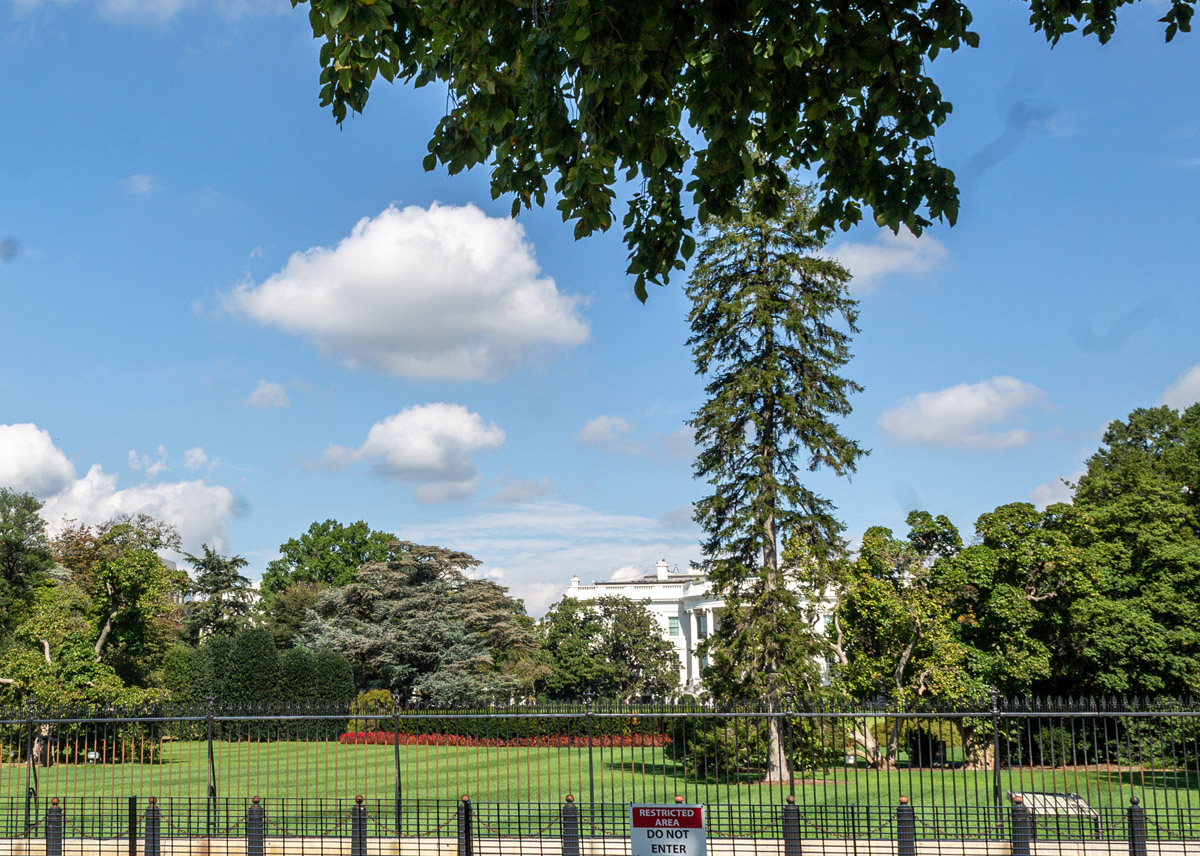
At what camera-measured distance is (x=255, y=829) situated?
444 inches

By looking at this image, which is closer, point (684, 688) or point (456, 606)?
point (456, 606)

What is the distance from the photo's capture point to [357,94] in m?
7.14

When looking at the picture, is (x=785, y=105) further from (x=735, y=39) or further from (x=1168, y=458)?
(x=1168, y=458)

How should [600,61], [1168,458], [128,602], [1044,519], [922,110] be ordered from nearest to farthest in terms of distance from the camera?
[600,61] < [922,110] < [1044,519] < [128,602] < [1168,458]

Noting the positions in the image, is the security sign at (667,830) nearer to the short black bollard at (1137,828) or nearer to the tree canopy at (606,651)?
the short black bollard at (1137,828)

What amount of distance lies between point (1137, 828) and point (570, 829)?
618 centimetres

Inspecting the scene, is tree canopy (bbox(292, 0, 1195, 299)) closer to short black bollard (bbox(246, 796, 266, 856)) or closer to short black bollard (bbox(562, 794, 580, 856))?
short black bollard (bbox(562, 794, 580, 856))

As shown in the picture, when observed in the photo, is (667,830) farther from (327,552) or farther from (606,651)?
(327,552)

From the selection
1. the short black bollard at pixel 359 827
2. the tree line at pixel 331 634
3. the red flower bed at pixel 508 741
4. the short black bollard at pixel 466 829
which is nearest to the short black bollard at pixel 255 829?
the short black bollard at pixel 359 827

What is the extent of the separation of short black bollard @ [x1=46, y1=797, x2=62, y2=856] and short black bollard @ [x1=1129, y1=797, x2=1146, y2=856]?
480 inches

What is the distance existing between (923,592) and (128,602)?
78.0 ft

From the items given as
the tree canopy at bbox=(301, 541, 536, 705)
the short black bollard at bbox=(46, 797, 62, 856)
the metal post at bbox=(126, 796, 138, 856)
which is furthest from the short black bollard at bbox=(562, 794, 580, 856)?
the tree canopy at bbox=(301, 541, 536, 705)

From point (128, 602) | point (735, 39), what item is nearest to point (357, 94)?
point (735, 39)

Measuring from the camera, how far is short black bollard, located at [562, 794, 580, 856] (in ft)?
34.8
